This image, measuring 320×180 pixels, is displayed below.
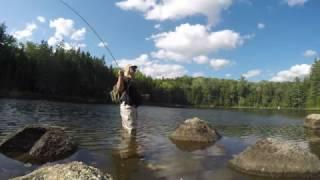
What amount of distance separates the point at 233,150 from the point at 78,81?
114 metres

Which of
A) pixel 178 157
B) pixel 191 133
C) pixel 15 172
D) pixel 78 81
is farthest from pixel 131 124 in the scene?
pixel 78 81

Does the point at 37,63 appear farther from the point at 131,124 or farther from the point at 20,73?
the point at 131,124

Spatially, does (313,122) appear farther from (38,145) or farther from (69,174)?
(69,174)

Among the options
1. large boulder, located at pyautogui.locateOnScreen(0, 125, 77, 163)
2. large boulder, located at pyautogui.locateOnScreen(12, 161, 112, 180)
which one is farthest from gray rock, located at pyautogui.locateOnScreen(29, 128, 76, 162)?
A: large boulder, located at pyautogui.locateOnScreen(12, 161, 112, 180)

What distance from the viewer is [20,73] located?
360ft

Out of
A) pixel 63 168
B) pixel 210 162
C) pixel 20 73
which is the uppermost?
pixel 20 73

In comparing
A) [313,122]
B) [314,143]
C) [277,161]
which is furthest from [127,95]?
[313,122]

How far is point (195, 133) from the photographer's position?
20578mm

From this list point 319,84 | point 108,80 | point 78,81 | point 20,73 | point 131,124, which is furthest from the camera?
point 319,84

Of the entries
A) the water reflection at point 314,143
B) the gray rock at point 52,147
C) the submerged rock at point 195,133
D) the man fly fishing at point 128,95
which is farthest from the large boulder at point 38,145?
the water reflection at point 314,143

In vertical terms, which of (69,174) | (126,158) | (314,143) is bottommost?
(314,143)

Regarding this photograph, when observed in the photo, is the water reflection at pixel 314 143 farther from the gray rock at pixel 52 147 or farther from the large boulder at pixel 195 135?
the gray rock at pixel 52 147

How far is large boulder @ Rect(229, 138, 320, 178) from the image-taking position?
12.5 meters

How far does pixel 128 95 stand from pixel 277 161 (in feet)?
17.4
